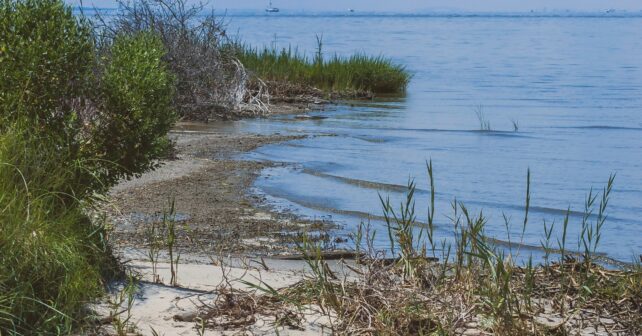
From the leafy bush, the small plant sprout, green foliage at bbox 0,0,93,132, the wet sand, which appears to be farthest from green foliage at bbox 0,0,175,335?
the small plant sprout

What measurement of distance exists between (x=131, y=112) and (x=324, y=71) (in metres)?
17.2

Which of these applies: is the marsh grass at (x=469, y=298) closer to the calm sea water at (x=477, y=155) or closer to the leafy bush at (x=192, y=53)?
the calm sea water at (x=477, y=155)

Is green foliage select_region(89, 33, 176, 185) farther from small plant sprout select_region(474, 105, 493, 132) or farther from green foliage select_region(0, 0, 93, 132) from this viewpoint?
small plant sprout select_region(474, 105, 493, 132)

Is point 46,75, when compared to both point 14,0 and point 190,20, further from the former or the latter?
point 190,20

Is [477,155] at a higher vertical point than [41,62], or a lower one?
lower

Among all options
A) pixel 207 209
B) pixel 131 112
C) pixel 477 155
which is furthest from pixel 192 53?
pixel 131 112

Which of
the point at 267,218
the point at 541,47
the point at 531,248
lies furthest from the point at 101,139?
the point at 541,47

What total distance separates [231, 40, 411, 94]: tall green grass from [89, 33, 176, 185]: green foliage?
50.7ft

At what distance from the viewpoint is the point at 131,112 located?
598cm

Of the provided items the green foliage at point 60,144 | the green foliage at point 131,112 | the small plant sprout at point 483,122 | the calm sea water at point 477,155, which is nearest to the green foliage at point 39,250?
the green foliage at point 60,144

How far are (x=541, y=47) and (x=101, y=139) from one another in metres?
Answer: 57.0

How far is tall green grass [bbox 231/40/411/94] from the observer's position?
22062mm

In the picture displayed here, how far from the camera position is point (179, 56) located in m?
16.2

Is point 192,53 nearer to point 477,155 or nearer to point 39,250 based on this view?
point 477,155
